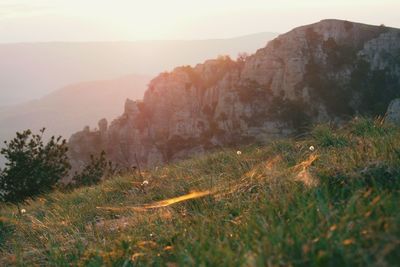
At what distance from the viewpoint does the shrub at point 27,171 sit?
2723 cm

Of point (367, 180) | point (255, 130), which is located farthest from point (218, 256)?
point (255, 130)

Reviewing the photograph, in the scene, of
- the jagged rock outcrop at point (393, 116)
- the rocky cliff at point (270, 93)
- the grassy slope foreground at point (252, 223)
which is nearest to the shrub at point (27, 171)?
the jagged rock outcrop at point (393, 116)

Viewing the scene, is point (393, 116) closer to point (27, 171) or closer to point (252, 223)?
point (252, 223)

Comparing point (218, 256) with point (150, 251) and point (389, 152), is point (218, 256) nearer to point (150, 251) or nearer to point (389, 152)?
point (150, 251)

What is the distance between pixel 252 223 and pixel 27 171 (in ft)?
85.4

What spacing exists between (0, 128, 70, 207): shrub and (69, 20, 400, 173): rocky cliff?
204 ft

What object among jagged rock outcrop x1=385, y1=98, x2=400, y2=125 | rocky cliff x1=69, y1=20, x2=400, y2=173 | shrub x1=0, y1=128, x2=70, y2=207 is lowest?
rocky cliff x1=69, y1=20, x2=400, y2=173

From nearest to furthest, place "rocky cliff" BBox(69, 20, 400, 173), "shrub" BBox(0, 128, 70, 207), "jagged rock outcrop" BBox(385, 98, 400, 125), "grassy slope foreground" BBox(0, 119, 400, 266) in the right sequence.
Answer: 1. "grassy slope foreground" BBox(0, 119, 400, 266)
2. "jagged rock outcrop" BBox(385, 98, 400, 125)
3. "shrub" BBox(0, 128, 70, 207)
4. "rocky cliff" BBox(69, 20, 400, 173)

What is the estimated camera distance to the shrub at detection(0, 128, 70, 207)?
2723 centimetres

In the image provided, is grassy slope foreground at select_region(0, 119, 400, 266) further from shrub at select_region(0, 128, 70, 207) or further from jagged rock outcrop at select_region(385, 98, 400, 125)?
shrub at select_region(0, 128, 70, 207)

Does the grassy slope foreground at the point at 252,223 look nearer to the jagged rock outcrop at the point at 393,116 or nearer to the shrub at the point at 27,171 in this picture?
the jagged rock outcrop at the point at 393,116

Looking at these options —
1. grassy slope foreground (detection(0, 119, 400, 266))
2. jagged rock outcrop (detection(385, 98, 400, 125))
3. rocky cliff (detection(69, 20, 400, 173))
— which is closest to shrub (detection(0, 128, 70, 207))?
jagged rock outcrop (detection(385, 98, 400, 125))

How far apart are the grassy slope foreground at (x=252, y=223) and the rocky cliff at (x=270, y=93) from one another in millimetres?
85560

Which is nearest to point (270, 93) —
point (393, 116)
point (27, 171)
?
point (27, 171)
